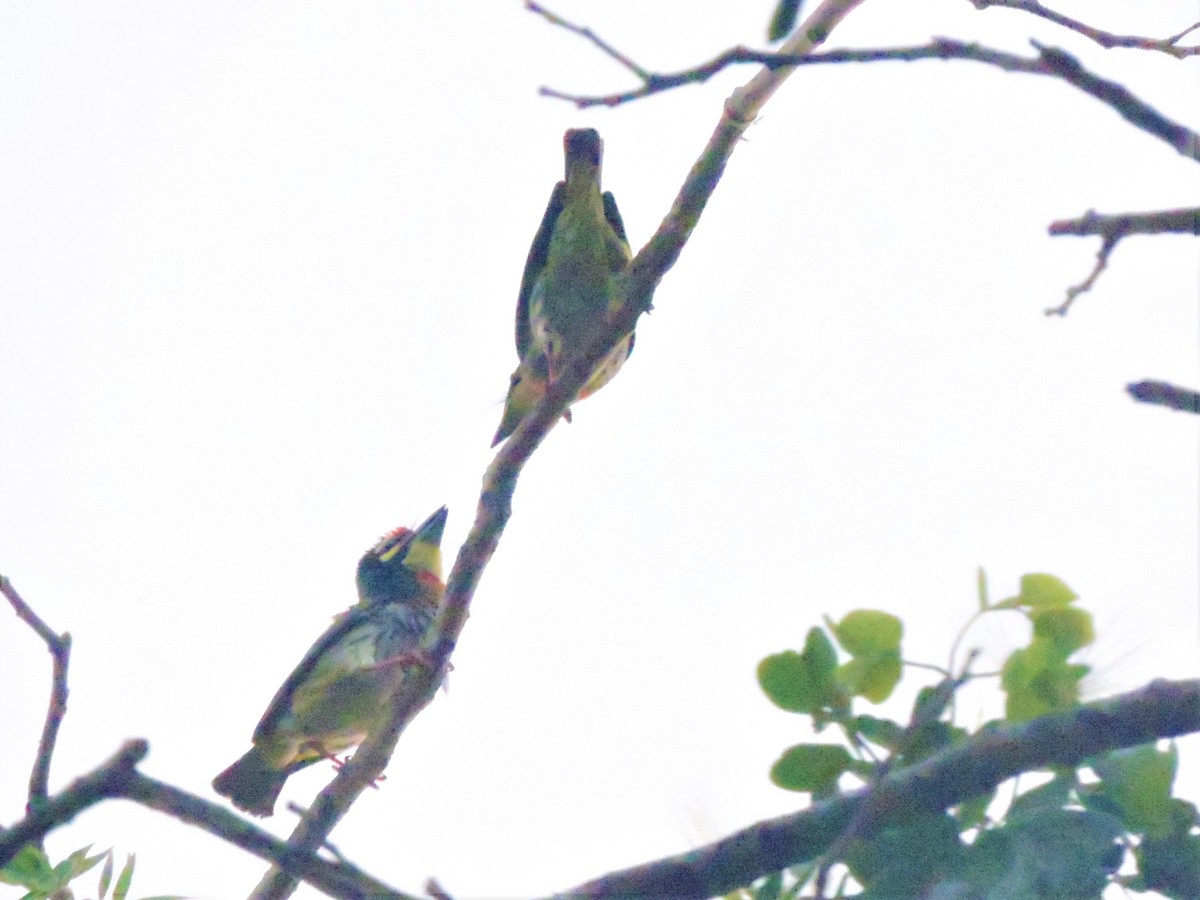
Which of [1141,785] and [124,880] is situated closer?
[1141,785]

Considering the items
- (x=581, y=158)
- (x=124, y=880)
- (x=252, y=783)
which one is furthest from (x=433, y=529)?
(x=124, y=880)

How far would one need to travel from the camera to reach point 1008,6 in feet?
7.62

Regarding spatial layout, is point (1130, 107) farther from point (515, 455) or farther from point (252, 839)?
point (515, 455)

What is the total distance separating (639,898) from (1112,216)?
99 cm

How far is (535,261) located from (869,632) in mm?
5241

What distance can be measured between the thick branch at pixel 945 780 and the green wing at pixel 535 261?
17.6 ft

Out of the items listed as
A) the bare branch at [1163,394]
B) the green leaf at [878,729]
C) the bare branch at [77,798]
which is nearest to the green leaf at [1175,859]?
the green leaf at [878,729]

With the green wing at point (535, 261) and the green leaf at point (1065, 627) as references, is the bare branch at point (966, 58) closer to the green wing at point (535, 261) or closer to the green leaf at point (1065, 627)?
the green leaf at point (1065, 627)

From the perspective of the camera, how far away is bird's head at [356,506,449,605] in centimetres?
874

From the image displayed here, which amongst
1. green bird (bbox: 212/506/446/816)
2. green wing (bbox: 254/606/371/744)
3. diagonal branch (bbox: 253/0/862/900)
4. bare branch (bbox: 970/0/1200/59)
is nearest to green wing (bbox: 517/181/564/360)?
green bird (bbox: 212/506/446/816)

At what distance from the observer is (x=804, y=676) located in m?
2.25

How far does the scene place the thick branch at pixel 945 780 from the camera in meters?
1.92

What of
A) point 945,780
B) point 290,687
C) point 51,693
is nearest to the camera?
point 945,780

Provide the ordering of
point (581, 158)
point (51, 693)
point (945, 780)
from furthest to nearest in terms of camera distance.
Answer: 1. point (581, 158)
2. point (51, 693)
3. point (945, 780)
